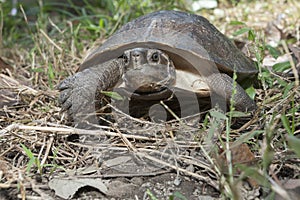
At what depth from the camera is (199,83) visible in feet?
6.61

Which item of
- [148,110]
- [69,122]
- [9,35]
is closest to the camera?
[69,122]

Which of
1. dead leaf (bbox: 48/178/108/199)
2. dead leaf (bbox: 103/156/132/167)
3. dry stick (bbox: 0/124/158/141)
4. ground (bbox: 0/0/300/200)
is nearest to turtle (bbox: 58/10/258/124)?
ground (bbox: 0/0/300/200)

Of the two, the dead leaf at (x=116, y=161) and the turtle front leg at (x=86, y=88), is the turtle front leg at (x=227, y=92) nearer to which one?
the turtle front leg at (x=86, y=88)

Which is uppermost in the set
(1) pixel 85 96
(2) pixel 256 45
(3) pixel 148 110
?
(2) pixel 256 45

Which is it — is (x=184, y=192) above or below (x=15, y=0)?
below

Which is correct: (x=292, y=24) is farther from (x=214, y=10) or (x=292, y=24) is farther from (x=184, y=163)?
(x=184, y=163)

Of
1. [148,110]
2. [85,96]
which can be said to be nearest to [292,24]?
[148,110]

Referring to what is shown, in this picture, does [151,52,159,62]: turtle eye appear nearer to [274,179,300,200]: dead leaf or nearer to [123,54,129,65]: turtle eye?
[123,54,129,65]: turtle eye

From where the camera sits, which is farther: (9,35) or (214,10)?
(214,10)

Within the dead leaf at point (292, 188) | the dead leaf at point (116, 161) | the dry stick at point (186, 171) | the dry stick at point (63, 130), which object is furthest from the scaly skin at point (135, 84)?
the dead leaf at point (292, 188)

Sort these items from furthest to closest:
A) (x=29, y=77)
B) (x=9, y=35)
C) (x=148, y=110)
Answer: (x=9, y=35) < (x=29, y=77) < (x=148, y=110)

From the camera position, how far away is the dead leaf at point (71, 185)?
4.37 ft

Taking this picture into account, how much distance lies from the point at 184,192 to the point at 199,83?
784 mm

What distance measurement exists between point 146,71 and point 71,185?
73 centimetres
